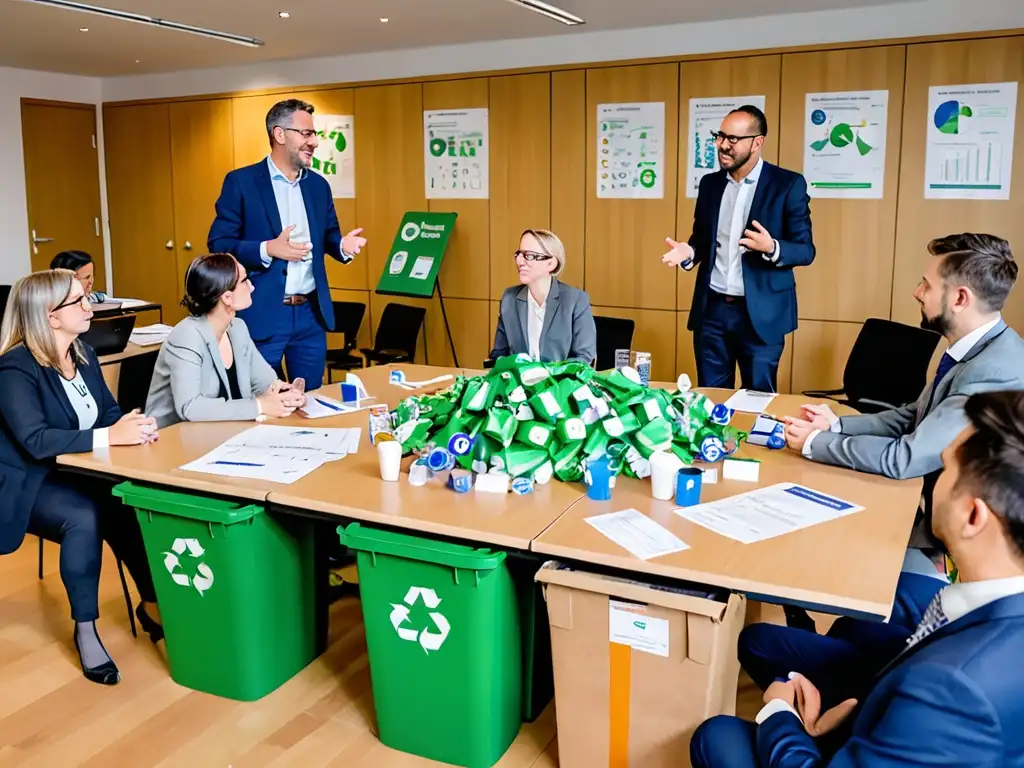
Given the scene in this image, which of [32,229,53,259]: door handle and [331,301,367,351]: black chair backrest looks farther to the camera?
[32,229,53,259]: door handle

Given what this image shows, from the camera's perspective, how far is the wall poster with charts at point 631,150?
6.18m

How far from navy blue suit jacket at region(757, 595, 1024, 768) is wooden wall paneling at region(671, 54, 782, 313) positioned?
4878 millimetres

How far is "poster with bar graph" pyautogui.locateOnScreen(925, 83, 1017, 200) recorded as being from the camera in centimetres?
523

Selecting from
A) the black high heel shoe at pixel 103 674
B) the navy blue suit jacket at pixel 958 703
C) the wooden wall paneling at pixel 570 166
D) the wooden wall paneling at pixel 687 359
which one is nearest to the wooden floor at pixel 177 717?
the black high heel shoe at pixel 103 674

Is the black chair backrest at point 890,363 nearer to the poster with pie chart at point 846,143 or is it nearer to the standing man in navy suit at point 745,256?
the standing man in navy suit at point 745,256

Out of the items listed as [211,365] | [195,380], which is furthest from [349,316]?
[195,380]

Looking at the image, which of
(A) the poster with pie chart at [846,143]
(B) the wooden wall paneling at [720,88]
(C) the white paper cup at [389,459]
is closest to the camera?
(C) the white paper cup at [389,459]

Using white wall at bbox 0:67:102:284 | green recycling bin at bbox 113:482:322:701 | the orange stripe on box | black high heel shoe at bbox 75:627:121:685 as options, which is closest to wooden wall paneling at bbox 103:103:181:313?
white wall at bbox 0:67:102:284

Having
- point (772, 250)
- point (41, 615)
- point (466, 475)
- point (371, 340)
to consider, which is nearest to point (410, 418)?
point (466, 475)

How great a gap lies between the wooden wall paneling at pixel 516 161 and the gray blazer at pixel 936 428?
425 cm

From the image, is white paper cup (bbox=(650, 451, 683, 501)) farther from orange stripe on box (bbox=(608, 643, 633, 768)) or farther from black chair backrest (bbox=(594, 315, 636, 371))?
black chair backrest (bbox=(594, 315, 636, 371))

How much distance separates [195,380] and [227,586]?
92 centimetres

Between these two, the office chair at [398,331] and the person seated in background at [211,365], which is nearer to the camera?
the person seated in background at [211,365]

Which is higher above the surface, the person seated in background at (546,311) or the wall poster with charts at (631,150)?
the wall poster with charts at (631,150)
